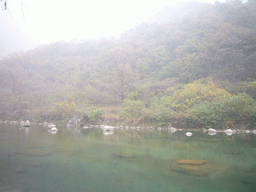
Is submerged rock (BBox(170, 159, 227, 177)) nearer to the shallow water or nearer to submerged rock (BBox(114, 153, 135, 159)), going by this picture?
the shallow water

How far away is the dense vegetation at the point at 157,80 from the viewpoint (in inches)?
723

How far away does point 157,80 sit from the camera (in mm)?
31859

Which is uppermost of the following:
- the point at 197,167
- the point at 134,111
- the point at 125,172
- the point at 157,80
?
the point at 157,80

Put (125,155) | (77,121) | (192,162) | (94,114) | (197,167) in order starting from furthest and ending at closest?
(77,121), (94,114), (125,155), (192,162), (197,167)

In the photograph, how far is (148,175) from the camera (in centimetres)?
489

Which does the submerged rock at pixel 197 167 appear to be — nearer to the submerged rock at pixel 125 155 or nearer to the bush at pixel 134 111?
the submerged rock at pixel 125 155

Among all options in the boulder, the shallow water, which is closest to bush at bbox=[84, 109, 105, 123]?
the boulder

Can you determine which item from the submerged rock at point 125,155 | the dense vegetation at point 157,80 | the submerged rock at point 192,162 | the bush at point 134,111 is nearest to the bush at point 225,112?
the dense vegetation at point 157,80

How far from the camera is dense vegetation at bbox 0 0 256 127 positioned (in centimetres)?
1836

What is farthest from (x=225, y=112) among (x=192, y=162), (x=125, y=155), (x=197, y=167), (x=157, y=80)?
(x=157, y=80)

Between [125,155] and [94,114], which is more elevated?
[94,114]

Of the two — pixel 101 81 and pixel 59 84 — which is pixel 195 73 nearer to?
pixel 101 81

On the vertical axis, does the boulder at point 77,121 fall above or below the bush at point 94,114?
below

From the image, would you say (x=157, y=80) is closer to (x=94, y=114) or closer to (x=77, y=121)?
(x=94, y=114)
